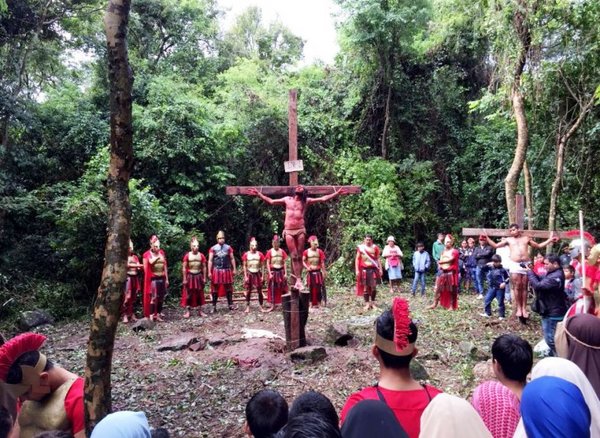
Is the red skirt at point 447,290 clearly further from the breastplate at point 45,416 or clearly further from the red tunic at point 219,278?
the breastplate at point 45,416

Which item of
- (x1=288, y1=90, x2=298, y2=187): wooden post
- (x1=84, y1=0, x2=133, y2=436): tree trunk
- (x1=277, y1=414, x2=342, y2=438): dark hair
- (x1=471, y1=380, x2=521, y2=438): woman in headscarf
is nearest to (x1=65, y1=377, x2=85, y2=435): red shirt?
(x1=84, y1=0, x2=133, y2=436): tree trunk

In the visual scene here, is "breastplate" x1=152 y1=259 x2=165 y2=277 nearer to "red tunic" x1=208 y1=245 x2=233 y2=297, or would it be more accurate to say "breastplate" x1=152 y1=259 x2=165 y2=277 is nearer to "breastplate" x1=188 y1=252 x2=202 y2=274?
"breastplate" x1=188 y1=252 x2=202 y2=274

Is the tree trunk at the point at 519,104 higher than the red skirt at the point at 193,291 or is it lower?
higher

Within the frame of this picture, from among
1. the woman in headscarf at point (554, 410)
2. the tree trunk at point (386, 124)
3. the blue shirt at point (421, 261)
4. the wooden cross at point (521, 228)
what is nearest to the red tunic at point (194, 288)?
the blue shirt at point (421, 261)

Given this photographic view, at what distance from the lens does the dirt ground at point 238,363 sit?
17.2ft

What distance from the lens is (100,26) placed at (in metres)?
13.9

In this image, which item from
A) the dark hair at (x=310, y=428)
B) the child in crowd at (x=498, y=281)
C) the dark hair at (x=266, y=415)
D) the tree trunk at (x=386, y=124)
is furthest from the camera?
the tree trunk at (x=386, y=124)

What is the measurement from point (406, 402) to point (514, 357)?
30.7 inches

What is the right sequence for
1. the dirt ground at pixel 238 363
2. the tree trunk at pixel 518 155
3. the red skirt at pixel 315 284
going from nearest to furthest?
1. the dirt ground at pixel 238 363
2. the tree trunk at pixel 518 155
3. the red skirt at pixel 315 284

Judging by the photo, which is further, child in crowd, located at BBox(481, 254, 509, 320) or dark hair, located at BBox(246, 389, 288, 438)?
child in crowd, located at BBox(481, 254, 509, 320)

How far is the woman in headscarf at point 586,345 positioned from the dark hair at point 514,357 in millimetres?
511

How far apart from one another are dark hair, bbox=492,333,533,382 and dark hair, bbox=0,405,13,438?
8.21ft

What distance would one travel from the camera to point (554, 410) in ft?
5.62

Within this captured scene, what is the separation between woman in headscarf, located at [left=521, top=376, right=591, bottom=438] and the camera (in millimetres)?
1687
